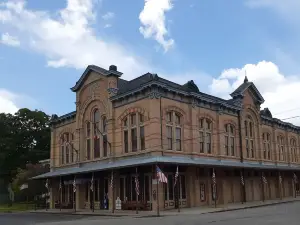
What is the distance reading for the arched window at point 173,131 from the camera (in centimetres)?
3167

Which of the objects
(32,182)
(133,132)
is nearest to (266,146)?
(133,132)

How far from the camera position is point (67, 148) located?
4138 centimetres

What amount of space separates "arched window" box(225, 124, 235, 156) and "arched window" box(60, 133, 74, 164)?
15.3 m

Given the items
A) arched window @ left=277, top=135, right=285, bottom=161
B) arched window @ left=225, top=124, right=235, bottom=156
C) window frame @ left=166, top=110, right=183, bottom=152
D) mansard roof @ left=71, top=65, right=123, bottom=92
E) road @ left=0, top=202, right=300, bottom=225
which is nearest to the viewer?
road @ left=0, top=202, right=300, bottom=225

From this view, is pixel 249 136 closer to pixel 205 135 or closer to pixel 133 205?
pixel 205 135

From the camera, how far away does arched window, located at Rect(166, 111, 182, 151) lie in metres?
31.7

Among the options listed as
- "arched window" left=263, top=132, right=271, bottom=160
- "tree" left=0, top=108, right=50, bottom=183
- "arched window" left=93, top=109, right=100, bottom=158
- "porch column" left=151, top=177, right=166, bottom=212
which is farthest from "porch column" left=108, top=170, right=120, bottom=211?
"tree" left=0, top=108, right=50, bottom=183

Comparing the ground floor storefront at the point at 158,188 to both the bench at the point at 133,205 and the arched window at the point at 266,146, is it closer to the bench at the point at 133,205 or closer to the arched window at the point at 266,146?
the bench at the point at 133,205

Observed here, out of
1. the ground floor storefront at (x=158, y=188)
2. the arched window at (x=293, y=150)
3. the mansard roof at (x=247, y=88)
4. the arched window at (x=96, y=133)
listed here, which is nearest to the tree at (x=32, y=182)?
the ground floor storefront at (x=158, y=188)

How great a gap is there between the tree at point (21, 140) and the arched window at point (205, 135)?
3740 cm

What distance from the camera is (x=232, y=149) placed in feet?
126

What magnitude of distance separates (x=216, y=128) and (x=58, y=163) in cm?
1734

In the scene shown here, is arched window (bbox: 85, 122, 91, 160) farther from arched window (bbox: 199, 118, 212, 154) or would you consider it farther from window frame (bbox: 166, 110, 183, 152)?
arched window (bbox: 199, 118, 212, 154)

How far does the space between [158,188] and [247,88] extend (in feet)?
58.2
